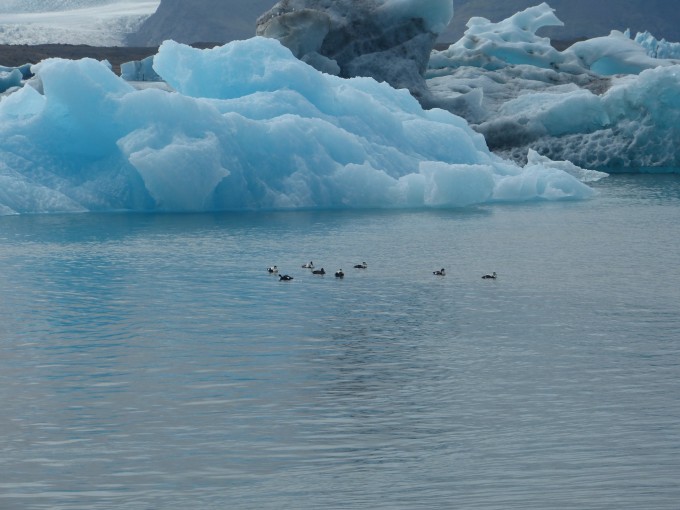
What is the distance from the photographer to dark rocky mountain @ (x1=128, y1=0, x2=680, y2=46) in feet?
382

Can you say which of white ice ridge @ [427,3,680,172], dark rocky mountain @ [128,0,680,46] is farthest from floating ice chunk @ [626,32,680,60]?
dark rocky mountain @ [128,0,680,46]

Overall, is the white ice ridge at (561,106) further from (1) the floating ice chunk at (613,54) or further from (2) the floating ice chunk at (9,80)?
(2) the floating ice chunk at (9,80)

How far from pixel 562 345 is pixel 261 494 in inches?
169

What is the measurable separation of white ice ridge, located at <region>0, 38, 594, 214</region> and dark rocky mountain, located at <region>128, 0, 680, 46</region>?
93.1 meters

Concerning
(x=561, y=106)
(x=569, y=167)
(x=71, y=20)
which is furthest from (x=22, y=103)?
(x=71, y=20)

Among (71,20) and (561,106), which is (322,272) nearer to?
Result: (561,106)

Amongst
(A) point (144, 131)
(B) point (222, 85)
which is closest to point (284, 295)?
(A) point (144, 131)

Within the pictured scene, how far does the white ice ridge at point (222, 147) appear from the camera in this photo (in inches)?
774

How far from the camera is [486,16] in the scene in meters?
121

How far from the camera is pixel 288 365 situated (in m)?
8.99

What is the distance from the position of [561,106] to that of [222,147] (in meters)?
14.2

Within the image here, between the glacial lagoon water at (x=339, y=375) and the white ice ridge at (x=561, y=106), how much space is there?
15.0 m

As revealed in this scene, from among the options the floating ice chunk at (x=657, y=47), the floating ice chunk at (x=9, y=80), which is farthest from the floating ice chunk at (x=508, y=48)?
the floating ice chunk at (x=9, y=80)

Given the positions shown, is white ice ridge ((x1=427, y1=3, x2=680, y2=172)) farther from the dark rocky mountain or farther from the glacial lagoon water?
the dark rocky mountain
